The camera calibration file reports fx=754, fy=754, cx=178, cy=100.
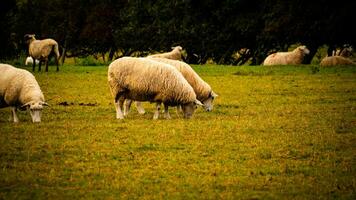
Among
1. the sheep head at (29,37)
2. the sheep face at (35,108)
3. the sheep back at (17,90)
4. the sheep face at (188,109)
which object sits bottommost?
the sheep head at (29,37)

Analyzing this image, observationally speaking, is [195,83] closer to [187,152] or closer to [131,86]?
[131,86]

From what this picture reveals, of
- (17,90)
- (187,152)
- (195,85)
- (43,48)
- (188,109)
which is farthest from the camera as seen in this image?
(43,48)

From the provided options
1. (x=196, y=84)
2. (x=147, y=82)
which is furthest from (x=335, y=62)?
(x=147, y=82)

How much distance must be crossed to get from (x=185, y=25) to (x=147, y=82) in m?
27.5

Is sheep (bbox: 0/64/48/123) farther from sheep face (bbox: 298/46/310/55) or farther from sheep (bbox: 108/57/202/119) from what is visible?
sheep face (bbox: 298/46/310/55)

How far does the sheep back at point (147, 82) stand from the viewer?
16984 millimetres

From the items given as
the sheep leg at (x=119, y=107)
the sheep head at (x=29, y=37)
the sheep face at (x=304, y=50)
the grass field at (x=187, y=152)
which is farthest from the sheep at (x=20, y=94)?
the sheep face at (x=304, y=50)

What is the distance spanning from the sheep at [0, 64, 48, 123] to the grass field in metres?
0.39

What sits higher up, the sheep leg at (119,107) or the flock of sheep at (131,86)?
the flock of sheep at (131,86)

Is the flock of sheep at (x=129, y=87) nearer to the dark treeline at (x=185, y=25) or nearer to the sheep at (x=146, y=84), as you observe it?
the sheep at (x=146, y=84)

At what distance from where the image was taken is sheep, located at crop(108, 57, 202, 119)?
55.7ft

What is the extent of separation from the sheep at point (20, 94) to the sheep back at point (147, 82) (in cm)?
185

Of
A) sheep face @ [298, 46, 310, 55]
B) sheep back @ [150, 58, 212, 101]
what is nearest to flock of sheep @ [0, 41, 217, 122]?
sheep back @ [150, 58, 212, 101]

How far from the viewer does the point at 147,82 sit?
55.6 feet
